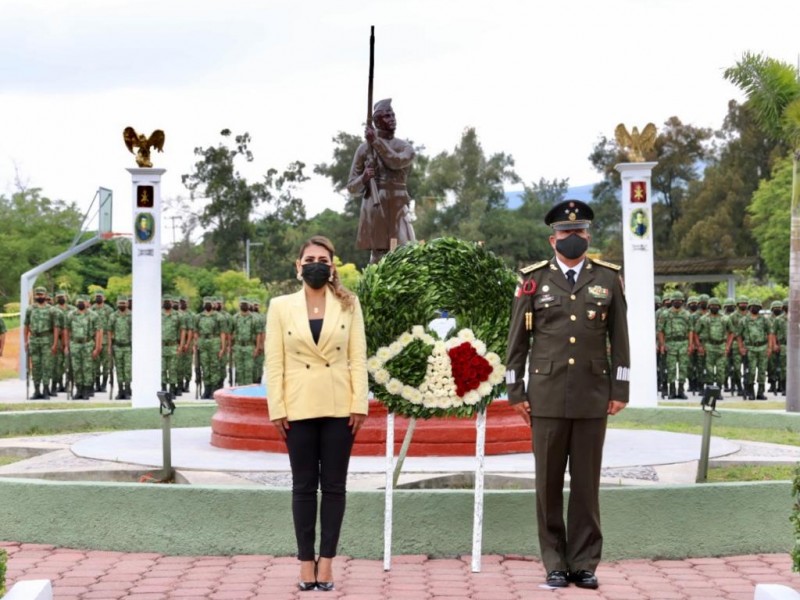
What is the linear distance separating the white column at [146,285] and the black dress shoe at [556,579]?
420 inches

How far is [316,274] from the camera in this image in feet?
18.7

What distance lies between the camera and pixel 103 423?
13070 mm

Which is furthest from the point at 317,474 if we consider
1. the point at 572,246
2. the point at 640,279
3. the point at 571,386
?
the point at 640,279

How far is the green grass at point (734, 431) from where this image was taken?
11.8 m

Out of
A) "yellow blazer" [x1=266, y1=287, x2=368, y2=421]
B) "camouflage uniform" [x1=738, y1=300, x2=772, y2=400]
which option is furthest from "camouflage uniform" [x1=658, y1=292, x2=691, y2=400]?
"yellow blazer" [x1=266, y1=287, x2=368, y2=421]

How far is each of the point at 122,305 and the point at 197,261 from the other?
43.9 m

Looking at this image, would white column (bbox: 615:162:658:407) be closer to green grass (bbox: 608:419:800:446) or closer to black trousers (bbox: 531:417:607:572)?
green grass (bbox: 608:419:800:446)

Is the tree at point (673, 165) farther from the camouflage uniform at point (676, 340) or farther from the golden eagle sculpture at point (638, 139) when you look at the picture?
the golden eagle sculpture at point (638, 139)

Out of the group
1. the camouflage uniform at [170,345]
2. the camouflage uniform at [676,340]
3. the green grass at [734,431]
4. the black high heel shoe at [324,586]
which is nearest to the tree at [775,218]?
the camouflage uniform at [676,340]

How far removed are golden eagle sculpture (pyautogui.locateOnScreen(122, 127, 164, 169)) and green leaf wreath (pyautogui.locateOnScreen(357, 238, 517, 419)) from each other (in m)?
9.88

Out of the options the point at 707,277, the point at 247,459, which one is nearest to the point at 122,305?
the point at 247,459

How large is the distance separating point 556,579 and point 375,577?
0.93 m

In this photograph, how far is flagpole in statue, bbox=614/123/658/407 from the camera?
51.6 feet

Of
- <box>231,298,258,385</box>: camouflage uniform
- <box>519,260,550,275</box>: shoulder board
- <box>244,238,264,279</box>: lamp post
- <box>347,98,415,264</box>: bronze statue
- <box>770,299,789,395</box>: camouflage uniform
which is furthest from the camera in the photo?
<box>244,238,264,279</box>: lamp post
